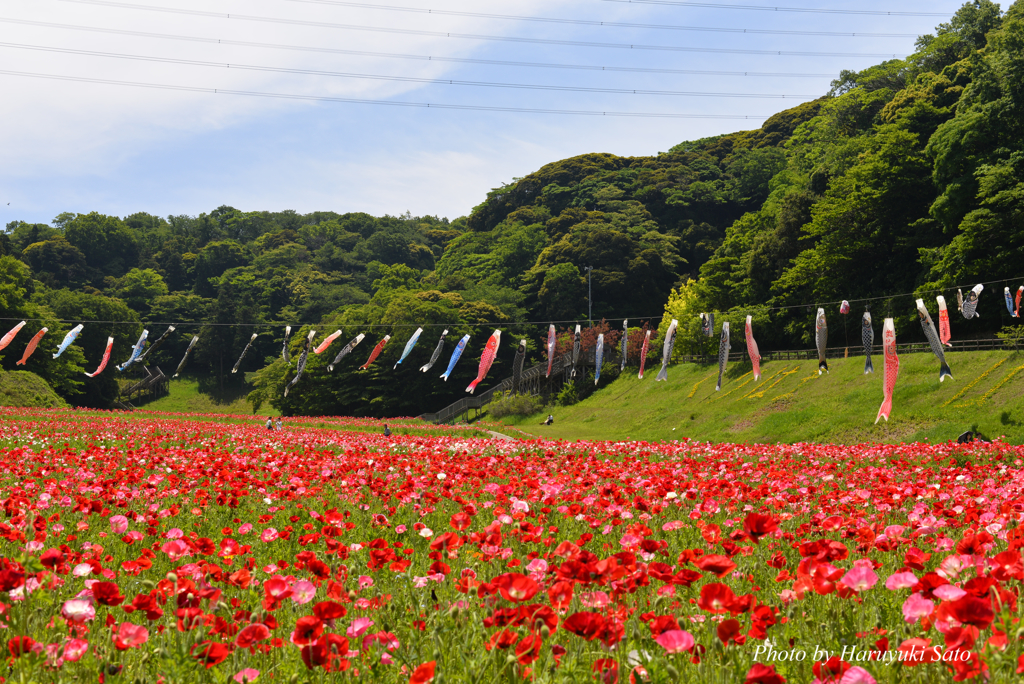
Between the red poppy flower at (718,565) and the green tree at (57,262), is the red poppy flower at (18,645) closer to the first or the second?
the red poppy flower at (718,565)

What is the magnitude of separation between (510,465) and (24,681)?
6892 millimetres

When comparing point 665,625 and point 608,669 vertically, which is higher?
point 665,625

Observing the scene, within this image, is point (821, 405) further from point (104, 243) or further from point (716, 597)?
point (104, 243)

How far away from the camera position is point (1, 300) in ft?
167

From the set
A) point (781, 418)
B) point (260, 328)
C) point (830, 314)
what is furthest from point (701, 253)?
point (260, 328)

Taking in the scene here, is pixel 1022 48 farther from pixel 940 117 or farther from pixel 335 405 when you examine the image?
pixel 335 405

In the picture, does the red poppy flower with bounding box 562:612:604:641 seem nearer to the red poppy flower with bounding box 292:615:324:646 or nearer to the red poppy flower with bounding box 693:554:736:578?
→ the red poppy flower with bounding box 693:554:736:578

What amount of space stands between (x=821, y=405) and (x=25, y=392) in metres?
43.9

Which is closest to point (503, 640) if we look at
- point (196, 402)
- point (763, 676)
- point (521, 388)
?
point (763, 676)

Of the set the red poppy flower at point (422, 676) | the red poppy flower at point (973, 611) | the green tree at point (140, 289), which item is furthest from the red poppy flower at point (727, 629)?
the green tree at point (140, 289)

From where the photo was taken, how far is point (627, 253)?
2493 inches

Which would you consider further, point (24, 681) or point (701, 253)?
point (701, 253)

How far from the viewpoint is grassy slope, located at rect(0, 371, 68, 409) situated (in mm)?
37938

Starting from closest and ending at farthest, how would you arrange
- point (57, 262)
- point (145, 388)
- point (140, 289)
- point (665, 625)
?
point (665, 625) → point (145, 388) → point (140, 289) → point (57, 262)
